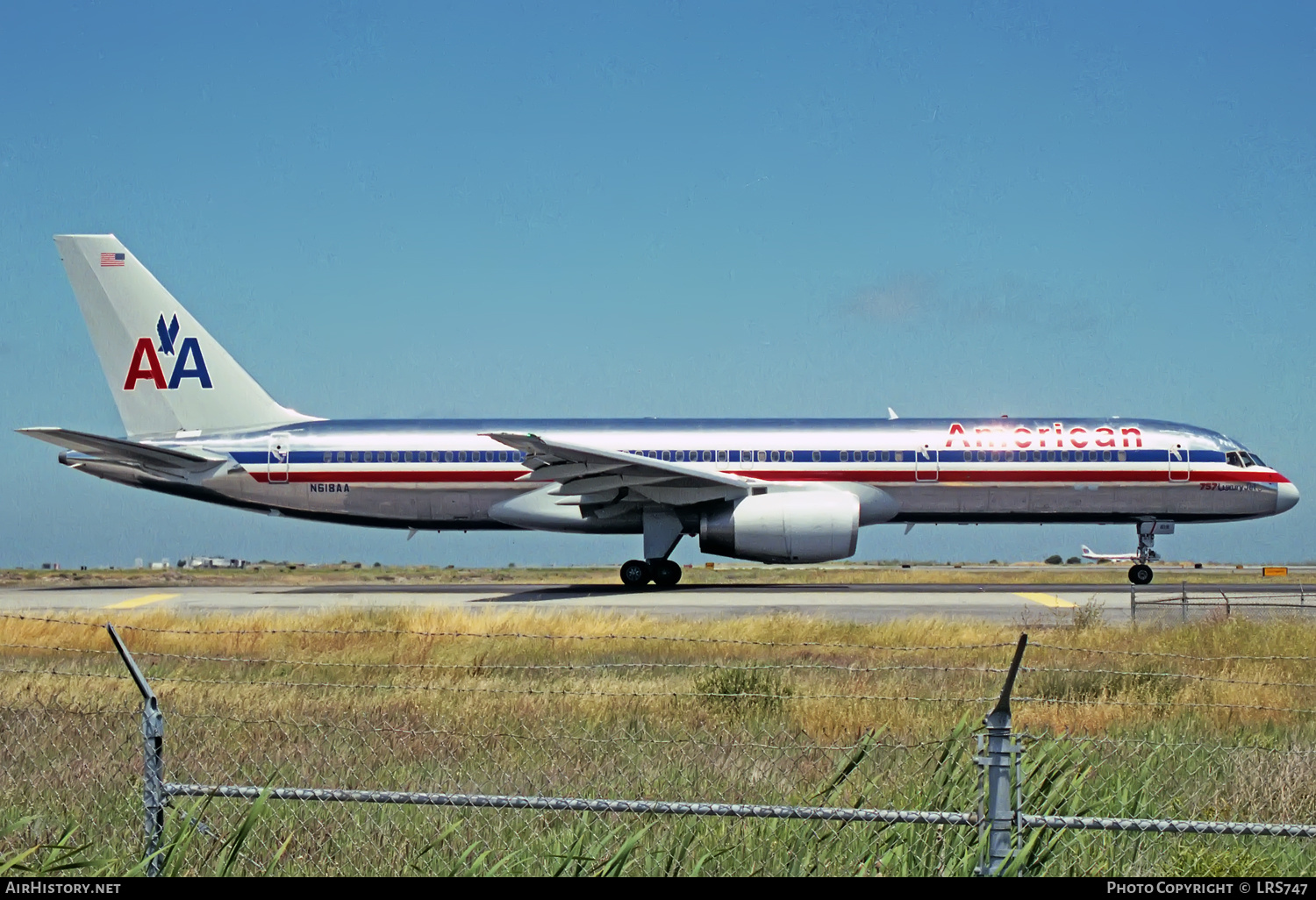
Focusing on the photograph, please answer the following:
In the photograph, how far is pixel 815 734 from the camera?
998 cm

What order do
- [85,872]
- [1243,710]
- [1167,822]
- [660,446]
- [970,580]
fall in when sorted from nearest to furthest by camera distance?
[1167,822] < [85,872] < [1243,710] < [660,446] < [970,580]

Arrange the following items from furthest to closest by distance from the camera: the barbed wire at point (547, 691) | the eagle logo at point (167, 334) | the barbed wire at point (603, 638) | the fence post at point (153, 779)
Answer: the eagle logo at point (167, 334), the barbed wire at point (603, 638), the barbed wire at point (547, 691), the fence post at point (153, 779)

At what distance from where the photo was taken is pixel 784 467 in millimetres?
28234

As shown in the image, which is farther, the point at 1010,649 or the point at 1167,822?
the point at 1010,649

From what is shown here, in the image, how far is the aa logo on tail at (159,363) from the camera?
3066 centimetres

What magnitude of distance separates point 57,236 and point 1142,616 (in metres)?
27.5

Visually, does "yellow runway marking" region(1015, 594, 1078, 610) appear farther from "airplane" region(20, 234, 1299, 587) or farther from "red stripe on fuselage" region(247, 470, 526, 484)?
"red stripe on fuselage" region(247, 470, 526, 484)

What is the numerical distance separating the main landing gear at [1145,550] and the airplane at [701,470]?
1.8 inches

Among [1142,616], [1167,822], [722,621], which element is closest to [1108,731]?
[1167,822]

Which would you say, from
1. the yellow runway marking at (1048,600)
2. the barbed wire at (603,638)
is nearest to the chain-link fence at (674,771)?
the barbed wire at (603,638)

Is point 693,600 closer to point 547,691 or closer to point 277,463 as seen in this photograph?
point 277,463

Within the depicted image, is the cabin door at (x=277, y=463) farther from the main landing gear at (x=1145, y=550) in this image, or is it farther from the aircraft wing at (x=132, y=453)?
the main landing gear at (x=1145, y=550)

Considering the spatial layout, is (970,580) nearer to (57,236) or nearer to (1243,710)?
(1243,710)

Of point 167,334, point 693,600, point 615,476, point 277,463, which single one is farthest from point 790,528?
point 167,334
